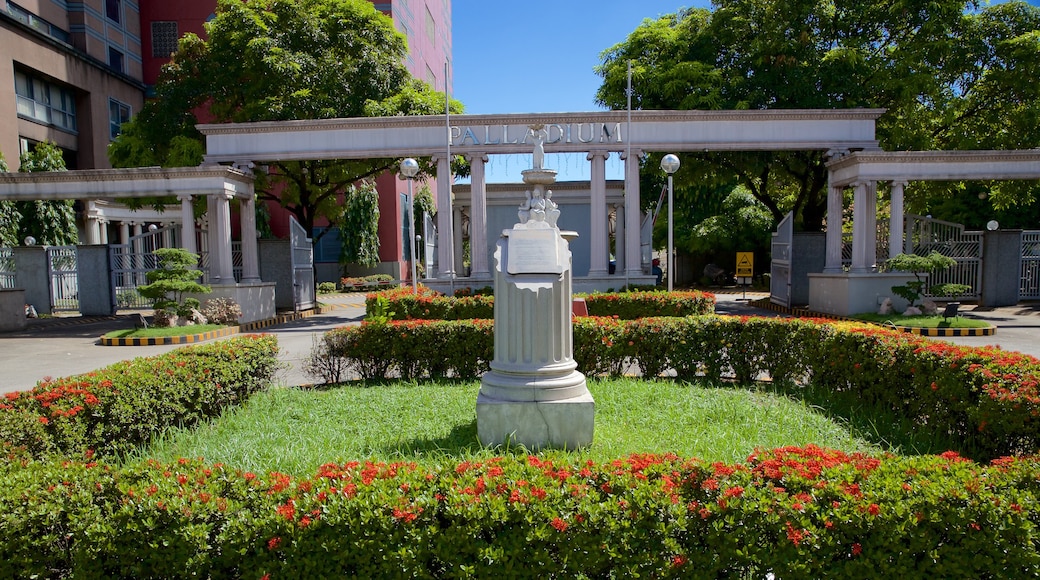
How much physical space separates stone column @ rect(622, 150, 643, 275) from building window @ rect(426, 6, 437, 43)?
3100 cm

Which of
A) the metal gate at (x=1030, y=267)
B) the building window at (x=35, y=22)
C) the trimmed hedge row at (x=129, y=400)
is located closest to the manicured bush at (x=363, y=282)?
the building window at (x=35, y=22)

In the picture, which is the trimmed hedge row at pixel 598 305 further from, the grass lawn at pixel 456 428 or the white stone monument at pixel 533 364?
the white stone monument at pixel 533 364

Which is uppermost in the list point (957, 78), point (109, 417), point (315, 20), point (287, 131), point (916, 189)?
point (315, 20)

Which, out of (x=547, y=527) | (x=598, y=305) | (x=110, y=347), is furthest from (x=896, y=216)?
(x=110, y=347)

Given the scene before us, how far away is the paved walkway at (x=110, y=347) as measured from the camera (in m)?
9.39

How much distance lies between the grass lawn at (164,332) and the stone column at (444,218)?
17.9 feet

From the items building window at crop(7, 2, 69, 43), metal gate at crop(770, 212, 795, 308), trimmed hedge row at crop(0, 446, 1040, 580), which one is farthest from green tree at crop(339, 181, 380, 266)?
trimmed hedge row at crop(0, 446, 1040, 580)

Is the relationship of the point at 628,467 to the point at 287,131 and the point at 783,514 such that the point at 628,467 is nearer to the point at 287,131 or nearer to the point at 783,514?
the point at 783,514

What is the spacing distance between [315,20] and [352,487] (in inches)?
708

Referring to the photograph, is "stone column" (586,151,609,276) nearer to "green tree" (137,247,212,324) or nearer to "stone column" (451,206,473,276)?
"stone column" (451,206,473,276)

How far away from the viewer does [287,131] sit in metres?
15.3

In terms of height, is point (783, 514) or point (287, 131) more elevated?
point (287, 131)

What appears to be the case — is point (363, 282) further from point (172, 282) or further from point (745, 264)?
point (745, 264)

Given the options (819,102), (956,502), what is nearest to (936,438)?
(956,502)
